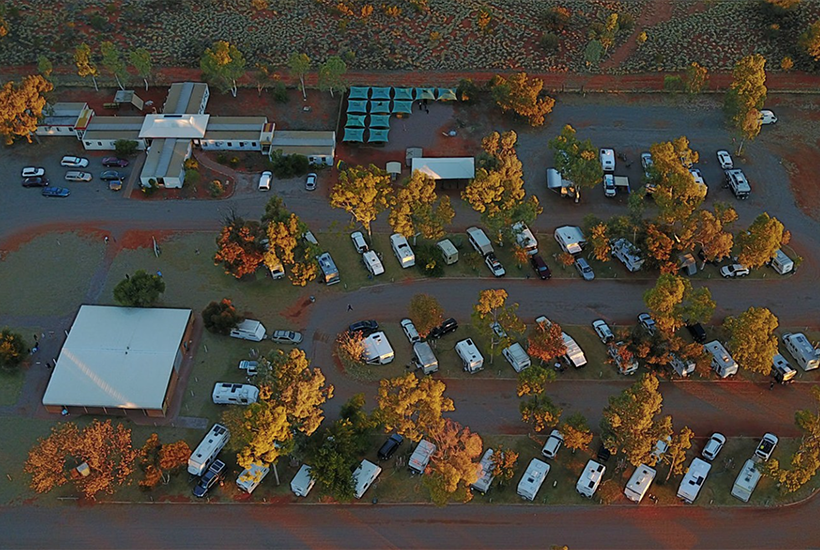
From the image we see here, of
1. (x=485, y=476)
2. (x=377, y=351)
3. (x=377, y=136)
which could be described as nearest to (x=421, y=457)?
(x=485, y=476)

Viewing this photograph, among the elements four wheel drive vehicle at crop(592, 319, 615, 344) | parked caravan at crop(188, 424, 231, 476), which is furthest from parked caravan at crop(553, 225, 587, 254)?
parked caravan at crop(188, 424, 231, 476)

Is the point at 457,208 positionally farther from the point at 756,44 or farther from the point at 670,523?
the point at 756,44

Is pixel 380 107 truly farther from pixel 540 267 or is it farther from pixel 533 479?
pixel 533 479

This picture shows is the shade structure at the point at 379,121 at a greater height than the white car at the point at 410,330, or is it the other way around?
the shade structure at the point at 379,121

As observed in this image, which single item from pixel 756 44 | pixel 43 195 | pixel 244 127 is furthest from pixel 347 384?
pixel 756 44

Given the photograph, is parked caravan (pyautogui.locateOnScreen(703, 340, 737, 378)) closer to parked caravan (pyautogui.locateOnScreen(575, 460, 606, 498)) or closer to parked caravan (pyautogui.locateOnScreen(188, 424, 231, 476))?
parked caravan (pyautogui.locateOnScreen(575, 460, 606, 498))

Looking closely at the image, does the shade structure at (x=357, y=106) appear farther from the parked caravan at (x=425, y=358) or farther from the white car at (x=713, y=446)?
the white car at (x=713, y=446)

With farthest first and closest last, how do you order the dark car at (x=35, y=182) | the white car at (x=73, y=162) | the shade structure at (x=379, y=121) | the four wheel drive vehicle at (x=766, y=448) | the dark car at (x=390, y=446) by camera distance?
the shade structure at (x=379, y=121) → the white car at (x=73, y=162) → the dark car at (x=35, y=182) → the dark car at (x=390, y=446) → the four wheel drive vehicle at (x=766, y=448)

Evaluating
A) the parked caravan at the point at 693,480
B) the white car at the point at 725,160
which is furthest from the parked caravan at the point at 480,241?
the white car at the point at 725,160
